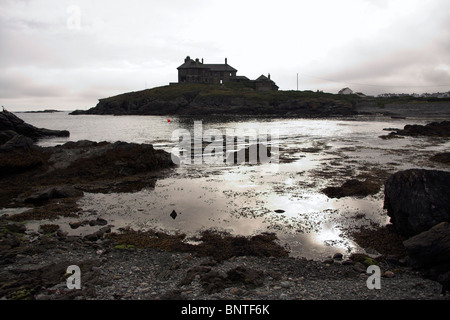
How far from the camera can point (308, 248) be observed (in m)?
11.1

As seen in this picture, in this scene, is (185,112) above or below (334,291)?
above

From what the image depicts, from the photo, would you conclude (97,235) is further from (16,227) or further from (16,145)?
(16,145)

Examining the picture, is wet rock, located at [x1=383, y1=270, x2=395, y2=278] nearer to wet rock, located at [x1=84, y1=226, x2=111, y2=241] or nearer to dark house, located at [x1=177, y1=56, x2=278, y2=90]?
wet rock, located at [x1=84, y1=226, x2=111, y2=241]

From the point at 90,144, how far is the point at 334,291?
3040 centimetres

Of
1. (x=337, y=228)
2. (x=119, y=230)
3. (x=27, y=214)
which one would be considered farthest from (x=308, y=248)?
(x=27, y=214)

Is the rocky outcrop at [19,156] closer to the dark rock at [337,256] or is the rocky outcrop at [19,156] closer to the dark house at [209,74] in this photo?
the dark rock at [337,256]

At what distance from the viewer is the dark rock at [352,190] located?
17.2 metres

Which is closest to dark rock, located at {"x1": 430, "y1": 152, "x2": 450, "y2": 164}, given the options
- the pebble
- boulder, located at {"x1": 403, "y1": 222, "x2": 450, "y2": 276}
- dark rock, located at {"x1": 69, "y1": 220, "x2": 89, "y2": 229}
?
boulder, located at {"x1": 403, "y1": 222, "x2": 450, "y2": 276}

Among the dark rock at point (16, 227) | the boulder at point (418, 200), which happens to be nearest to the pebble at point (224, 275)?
the boulder at point (418, 200)

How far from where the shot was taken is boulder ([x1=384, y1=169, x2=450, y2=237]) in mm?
10789

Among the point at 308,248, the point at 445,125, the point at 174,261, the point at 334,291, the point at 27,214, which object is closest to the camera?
the point at 334,291

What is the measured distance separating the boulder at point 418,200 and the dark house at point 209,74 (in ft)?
560

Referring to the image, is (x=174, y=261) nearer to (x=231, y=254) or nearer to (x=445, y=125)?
(x=231, y=254)

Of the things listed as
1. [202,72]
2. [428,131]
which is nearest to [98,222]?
[428,131]
